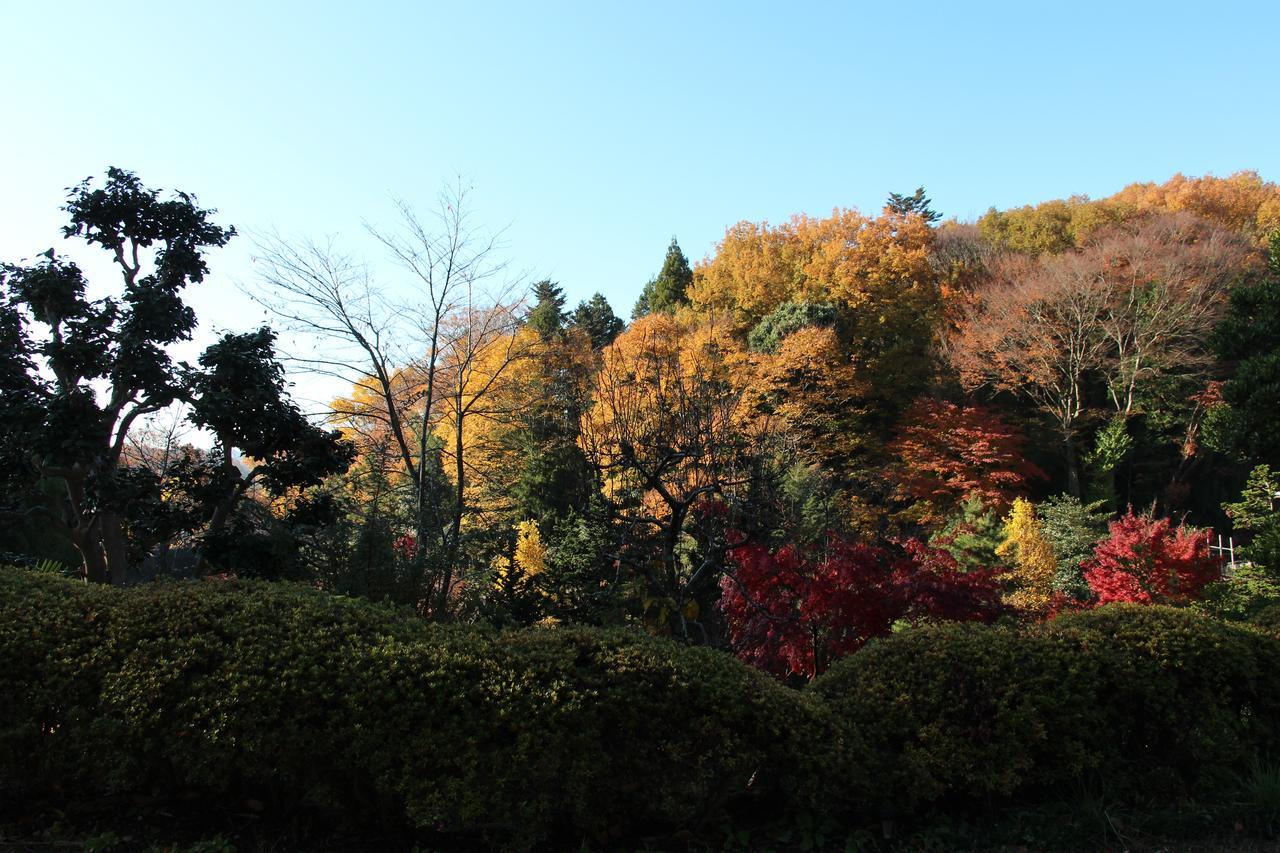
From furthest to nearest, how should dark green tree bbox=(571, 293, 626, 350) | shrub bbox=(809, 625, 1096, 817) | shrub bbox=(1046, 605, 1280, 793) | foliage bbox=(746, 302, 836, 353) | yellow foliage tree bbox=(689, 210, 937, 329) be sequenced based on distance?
dark green tree bbox=(571, 293, 626, 350), yellow foliage tree bbox=(689, 210, 937, 329), foliage bbox=(746, 302, 836, 353), shrub bbox=(1046, 605, 1280, 793), shrub bbox=(809, 625, 1096, 817)

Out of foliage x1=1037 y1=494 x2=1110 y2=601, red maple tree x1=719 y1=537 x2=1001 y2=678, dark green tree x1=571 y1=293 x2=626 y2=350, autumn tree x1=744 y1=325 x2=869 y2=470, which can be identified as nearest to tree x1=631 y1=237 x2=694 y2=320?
dark green tree x1=571 y1=293 x2=626 y2=350

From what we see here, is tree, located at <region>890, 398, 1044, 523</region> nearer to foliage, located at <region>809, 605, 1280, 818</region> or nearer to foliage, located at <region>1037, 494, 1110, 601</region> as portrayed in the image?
foliage, located at <region>1037, 494, 1110, 601</region>

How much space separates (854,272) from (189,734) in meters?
23.9

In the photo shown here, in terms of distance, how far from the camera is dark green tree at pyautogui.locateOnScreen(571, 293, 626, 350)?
101ft

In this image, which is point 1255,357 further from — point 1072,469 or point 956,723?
point 1072,469

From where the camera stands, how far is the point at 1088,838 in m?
3.33

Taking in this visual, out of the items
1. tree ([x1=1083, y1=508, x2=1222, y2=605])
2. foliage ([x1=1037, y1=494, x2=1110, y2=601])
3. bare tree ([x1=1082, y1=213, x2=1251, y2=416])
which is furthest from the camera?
bare tree ([x1=1082, y1=213, x2=1251, y2=416])

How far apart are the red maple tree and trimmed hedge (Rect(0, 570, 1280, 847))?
1.96 meters

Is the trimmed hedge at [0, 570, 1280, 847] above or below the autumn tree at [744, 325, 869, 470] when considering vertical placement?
below

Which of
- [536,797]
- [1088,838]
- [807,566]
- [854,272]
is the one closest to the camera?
[536,797]

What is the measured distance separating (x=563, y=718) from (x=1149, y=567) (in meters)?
8.58

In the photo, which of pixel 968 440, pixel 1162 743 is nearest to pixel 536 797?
pixel 1162 743

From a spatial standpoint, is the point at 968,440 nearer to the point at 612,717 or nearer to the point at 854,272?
the point at 854,272

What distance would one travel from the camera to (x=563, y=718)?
10.6 feet
